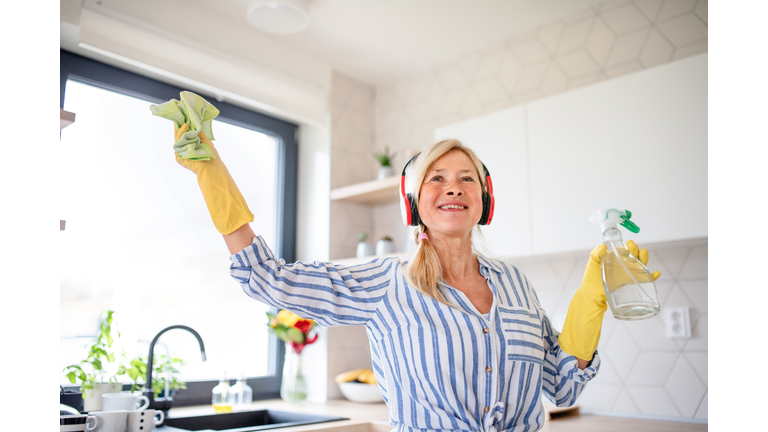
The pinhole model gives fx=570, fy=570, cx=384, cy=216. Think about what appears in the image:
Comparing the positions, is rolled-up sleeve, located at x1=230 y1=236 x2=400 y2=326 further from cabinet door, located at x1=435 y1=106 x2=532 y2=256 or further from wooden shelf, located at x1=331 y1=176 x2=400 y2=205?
wooden shelf, located at x1=331 y1=176 x2=400 y2=205

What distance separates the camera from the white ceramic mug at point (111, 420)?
1.53m

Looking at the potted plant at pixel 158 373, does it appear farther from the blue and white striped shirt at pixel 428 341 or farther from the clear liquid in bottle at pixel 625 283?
the clear liquid in bottle at pixel 625 283

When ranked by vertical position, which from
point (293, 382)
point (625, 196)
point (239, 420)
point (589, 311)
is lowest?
point (239, 420)

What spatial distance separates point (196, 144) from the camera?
1012 mm

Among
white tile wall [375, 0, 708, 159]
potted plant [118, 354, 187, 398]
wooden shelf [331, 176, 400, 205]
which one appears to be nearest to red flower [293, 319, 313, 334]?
potted plant [118, 354, 187, 398]

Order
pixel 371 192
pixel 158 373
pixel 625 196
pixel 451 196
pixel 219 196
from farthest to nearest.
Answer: pixel 371 192
pixel 158 373
pixel 625 196
pixel 451 196
pixel 219 196

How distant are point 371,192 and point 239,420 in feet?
3.75

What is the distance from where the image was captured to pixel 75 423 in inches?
57.7

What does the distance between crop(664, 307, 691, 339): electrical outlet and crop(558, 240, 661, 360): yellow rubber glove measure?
3.36ft

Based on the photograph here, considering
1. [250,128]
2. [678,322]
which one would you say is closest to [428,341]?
[678,322]

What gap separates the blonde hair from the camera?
3.84 ft

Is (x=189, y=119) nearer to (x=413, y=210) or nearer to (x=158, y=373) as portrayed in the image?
(x=413, y=210)

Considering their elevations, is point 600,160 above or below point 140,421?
above
